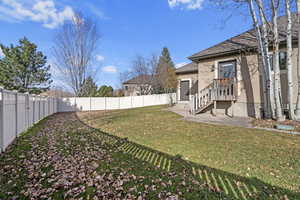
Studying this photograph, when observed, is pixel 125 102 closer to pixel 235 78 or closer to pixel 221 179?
pixel 235 78

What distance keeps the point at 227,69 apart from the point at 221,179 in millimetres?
9290

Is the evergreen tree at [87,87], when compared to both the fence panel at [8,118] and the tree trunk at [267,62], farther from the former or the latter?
the tree trunk at [267,62]

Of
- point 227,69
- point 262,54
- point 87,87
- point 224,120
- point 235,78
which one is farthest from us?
point 87,87

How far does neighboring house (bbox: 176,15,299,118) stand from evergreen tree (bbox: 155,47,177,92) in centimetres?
596

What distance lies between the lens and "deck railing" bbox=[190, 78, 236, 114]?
9.34 m

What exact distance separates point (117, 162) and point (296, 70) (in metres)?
10.0

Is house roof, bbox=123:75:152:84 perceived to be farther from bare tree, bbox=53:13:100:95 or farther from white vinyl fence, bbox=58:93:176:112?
bare tree, bbox=53:13:100:95

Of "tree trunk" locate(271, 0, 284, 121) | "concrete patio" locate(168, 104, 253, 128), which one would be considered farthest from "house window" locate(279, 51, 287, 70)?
"concrete patio" locate(168, 104, 253, 128)

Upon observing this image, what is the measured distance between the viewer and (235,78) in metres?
9.21

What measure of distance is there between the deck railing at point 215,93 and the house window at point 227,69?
33.1 inches

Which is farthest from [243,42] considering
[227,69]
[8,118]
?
[8,118]

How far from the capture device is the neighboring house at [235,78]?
28.7 ft

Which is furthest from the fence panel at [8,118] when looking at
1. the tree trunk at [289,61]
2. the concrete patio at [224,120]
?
the tree trunk at [289,61]

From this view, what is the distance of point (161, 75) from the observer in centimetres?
2555
